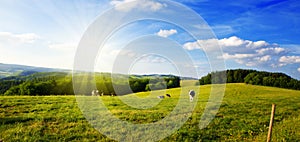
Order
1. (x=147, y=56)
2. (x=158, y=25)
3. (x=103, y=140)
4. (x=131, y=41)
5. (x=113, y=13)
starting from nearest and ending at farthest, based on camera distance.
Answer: (x=103, y=140) → (x=113, y=13) → (x=131, y=41) → (x=158, y=25) → (x=147, y=56)

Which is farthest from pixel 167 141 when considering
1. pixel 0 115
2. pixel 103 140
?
pixel 0 115

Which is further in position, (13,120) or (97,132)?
(13,120)

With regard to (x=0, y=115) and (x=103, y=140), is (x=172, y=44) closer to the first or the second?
(x=103, y=140)

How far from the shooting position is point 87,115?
16.5 m

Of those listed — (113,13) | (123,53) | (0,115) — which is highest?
(113,13)

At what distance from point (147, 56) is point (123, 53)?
10.4 feet

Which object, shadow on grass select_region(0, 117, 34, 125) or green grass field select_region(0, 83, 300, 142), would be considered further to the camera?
shadow on grass select_region(0, 117, 34, 125)

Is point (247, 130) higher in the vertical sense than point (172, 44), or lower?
lower

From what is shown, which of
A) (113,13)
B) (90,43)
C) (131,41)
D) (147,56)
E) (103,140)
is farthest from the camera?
(147,56)

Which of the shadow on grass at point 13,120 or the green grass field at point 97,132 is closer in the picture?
the green grass field at point 97,132

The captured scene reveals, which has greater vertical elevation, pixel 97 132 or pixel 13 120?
pixel 97 132

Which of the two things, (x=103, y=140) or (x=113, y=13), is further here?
(x=113, y=13)

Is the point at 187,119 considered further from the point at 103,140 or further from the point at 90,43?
the point at 90,43

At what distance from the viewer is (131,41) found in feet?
52.8
